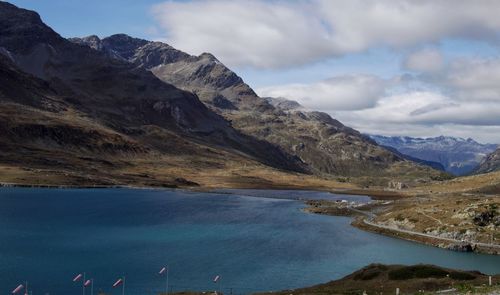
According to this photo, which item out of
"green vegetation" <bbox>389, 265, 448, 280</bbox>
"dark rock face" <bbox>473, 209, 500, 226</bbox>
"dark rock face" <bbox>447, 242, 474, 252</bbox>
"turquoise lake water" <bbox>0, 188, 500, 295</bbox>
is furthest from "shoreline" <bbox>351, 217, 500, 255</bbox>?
"green vegetation" <bbox>389, 265, 448, 280</bbox>

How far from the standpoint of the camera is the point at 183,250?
113562mm

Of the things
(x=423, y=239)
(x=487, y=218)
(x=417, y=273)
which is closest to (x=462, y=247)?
(x=423, y=239)

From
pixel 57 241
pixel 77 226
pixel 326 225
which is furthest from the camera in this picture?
pixel 326 225

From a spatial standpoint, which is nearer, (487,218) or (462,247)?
(462,247)

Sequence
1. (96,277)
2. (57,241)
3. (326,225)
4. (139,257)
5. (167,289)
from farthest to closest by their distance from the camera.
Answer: (326,225) < (57,241) < (139,257) < (96,277) < (167,289)

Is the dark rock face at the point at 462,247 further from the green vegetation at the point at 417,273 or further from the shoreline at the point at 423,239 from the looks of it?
the green vegetation at the point at 417,273

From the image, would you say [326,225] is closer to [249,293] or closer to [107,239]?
[107,239]

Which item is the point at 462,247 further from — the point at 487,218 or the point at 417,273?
the point at 417,273

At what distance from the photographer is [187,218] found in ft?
566

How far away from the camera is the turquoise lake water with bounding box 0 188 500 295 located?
87062 millimetres

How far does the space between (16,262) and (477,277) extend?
241 feet

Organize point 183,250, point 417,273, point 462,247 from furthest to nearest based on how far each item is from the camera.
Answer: point 462,247 < point 183,250 < point 417,273

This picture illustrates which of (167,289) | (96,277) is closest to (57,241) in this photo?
(96,277)

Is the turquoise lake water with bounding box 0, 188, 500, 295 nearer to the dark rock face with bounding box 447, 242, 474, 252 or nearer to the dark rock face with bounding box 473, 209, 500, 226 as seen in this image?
the dark rock face with bounding box 447, 242, 474, 252
